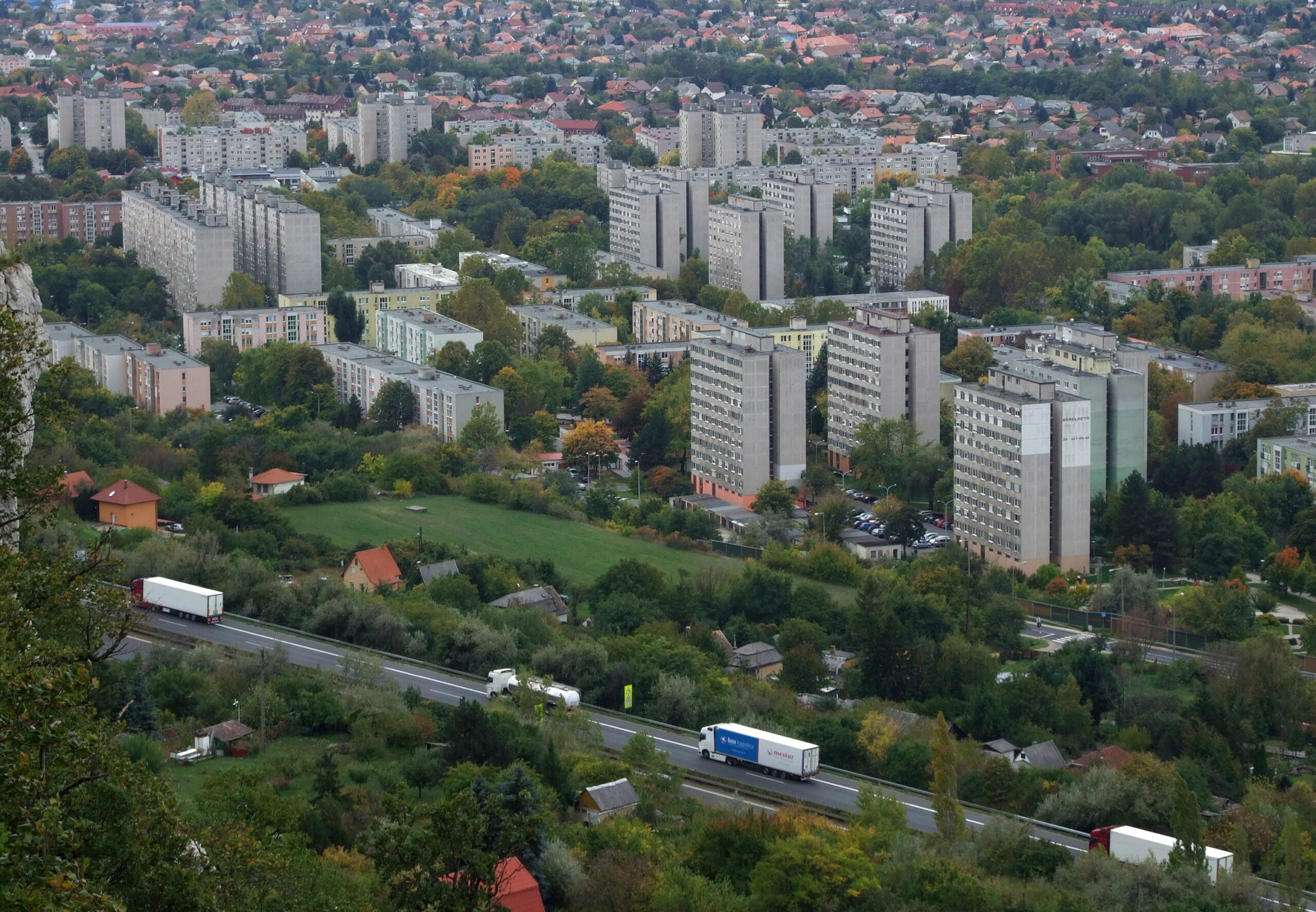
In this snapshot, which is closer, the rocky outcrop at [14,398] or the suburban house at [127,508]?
the rocky outcrop at [14,398]

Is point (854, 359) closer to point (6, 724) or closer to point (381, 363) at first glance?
point (381, 363)

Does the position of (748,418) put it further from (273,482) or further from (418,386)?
(273,482)

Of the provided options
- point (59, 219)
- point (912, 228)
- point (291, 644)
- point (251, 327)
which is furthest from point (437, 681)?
point (59, 219)

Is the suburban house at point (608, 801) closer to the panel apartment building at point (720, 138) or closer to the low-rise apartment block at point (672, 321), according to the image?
the low-rise apartment block at point (672, 321)

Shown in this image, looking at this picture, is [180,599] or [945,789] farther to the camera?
[180,599]

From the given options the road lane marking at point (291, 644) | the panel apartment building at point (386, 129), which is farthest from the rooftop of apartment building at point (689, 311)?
the panel apartment building at point (386, 129)
